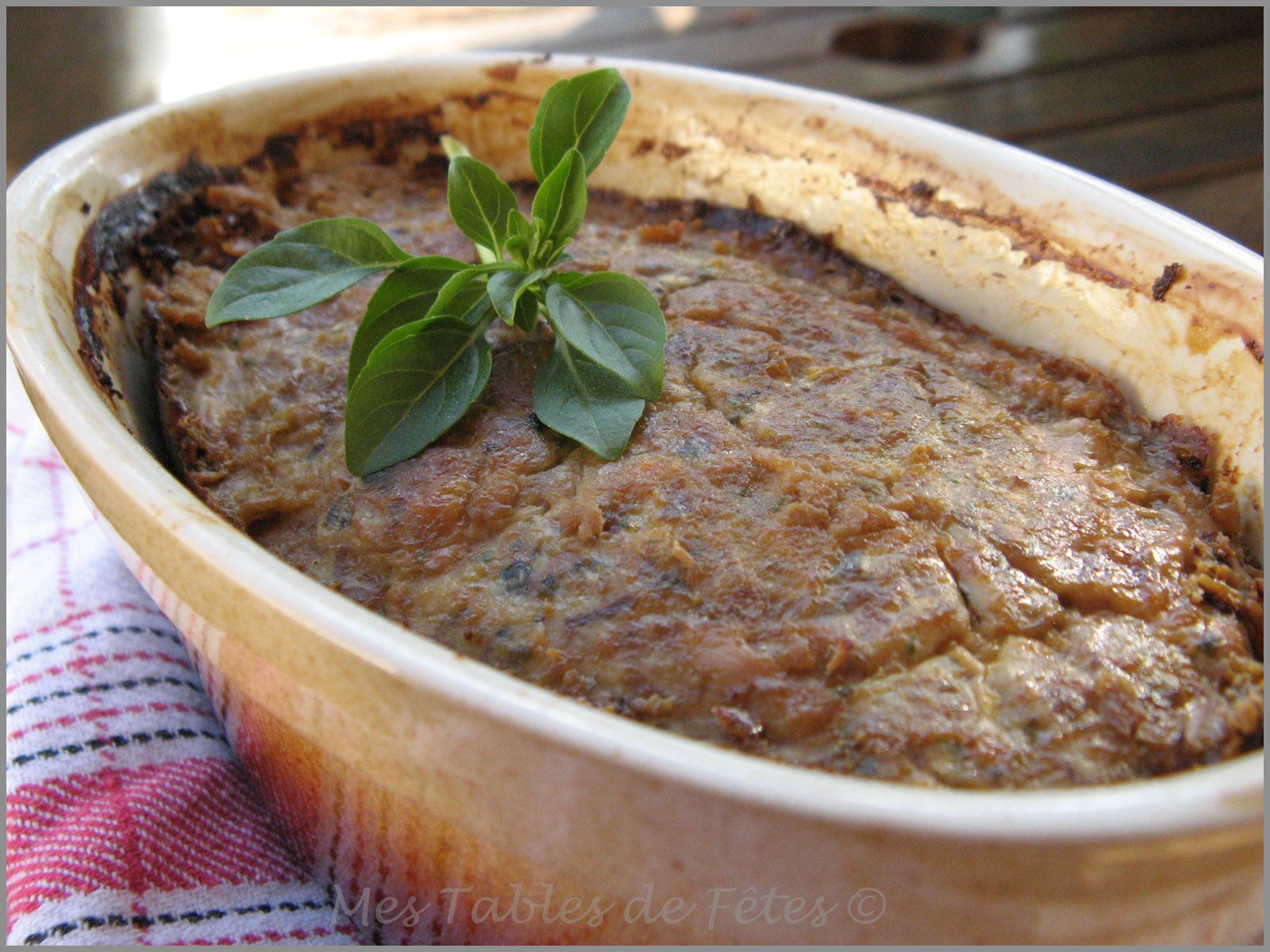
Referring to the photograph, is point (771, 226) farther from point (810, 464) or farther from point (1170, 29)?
point (1170, 29)

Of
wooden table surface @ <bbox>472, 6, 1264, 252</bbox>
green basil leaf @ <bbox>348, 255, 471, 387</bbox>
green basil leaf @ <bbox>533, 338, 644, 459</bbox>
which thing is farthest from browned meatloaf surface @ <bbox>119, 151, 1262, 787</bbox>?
wooden table surface @ <bbox>472, 6, 1264, 252</bbox>

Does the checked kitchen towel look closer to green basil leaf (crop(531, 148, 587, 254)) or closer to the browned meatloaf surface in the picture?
the browned meatloaf surface

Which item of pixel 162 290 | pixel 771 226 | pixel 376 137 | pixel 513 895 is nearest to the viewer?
pixel 513 895

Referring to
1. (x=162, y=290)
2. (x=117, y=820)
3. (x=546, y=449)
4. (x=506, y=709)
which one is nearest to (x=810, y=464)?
(x=546, y=449)

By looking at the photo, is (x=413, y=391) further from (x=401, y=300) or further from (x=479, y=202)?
(x=479, y=202)

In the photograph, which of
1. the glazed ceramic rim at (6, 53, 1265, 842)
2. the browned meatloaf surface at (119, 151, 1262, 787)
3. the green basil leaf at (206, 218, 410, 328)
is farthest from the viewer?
the green basil leaf at (206, 218, 410, 328)

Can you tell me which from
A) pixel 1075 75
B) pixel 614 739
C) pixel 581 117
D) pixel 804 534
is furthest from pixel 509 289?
pixel 1075 75
